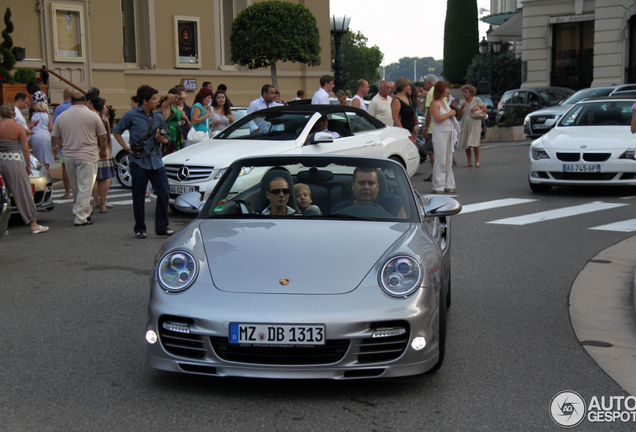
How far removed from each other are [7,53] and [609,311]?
2050cm

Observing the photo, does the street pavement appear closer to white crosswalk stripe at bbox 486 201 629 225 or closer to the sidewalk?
the sidewalk

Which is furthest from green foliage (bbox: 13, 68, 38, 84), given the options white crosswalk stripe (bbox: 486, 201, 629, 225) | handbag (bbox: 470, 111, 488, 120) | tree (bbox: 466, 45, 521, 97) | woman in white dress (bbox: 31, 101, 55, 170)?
tree (bbox: 466, 45, 521, 97)

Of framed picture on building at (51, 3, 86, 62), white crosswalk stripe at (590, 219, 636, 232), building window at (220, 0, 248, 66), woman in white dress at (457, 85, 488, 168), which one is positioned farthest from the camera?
building window at (220, 0, 248, 66)

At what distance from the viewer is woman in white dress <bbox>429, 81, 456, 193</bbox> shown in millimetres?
12227

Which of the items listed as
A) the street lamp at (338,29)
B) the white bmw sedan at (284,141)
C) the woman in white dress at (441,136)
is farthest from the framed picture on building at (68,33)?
the woman in white dress at (441,136)

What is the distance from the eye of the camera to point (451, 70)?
57031 millimetres

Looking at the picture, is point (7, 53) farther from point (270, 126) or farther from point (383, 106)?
point (270, 126)

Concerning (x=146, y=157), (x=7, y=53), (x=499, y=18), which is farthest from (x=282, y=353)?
(x=499, y=18)

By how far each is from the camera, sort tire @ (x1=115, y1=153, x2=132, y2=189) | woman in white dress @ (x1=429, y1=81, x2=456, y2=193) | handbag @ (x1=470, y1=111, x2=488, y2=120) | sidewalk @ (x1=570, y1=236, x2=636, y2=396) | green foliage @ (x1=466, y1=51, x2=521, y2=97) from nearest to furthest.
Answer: sidewalk @ (x1=570, y1=236, x2=636, y2=396)
woman in white dress @ (x1=429, y1=81, x2=456, y2=193)
tire @ (x1=115, y1=153, x2=132, y2=189)
handbag @ (x1=470, y1=111, x2=488, y2=120)
green foliage @ (x1=466, y1=51, x2=521, y2=97)

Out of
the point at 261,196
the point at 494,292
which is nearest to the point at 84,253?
the point at 261,196

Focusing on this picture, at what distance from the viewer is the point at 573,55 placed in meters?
35.9

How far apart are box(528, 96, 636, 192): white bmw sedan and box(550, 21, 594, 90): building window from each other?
24.4 metres

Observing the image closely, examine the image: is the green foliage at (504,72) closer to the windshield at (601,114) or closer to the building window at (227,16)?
the building window at (227,16)

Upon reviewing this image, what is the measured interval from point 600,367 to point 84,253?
5706 mm
